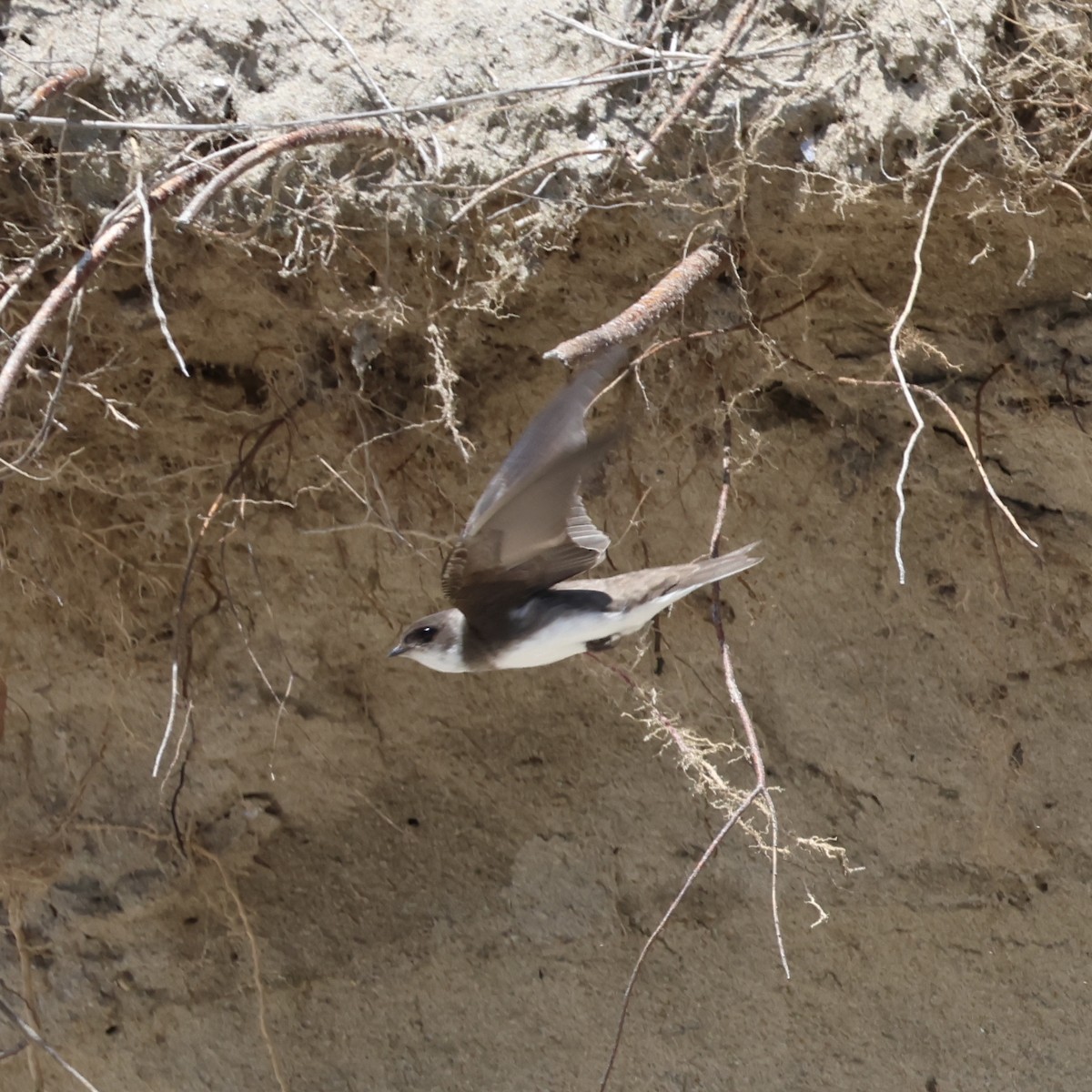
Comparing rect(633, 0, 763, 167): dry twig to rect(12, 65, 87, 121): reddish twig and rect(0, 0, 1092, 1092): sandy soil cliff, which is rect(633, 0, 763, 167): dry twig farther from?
rect(12, 65, 87, 121): reddish twig

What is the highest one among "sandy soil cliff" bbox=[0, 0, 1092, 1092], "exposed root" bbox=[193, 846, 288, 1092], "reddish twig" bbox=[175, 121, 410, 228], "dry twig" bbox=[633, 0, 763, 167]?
"dry twig" bbox=[633, 0, 763, 167]

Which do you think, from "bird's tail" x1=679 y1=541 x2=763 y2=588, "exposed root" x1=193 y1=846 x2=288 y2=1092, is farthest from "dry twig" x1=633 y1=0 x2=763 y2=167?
"exposed root" x1=193 y1=846 x2=288 y2=1092

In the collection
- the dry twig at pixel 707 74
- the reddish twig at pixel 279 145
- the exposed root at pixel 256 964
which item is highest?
the dry twig at pixel 707 74

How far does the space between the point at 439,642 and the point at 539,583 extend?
191 millimetres

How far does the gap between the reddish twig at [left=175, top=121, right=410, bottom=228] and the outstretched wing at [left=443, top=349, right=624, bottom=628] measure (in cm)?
45

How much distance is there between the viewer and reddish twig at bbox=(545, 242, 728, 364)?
4.97 feet

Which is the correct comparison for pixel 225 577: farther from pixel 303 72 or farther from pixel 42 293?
pixel 303 72

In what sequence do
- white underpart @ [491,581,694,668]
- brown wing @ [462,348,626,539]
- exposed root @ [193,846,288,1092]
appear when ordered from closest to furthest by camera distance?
brown wing @ [462,348,626,539] < white underpart @ [491,581,694,668] < exposed root @ [193,846,288,1092]

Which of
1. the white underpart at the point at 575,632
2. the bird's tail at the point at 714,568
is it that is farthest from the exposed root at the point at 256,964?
the bird's tail at the point at 714,568

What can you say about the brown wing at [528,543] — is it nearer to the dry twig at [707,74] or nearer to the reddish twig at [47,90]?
the dry twig at [707,74]

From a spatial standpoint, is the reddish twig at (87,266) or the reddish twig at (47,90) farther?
the reddish twig at (47,90)

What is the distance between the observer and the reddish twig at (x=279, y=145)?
1609mm

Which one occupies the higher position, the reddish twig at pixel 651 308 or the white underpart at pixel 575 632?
the reddish twig at pixel 651 308

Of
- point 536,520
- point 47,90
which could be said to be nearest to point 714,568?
point 536,520
